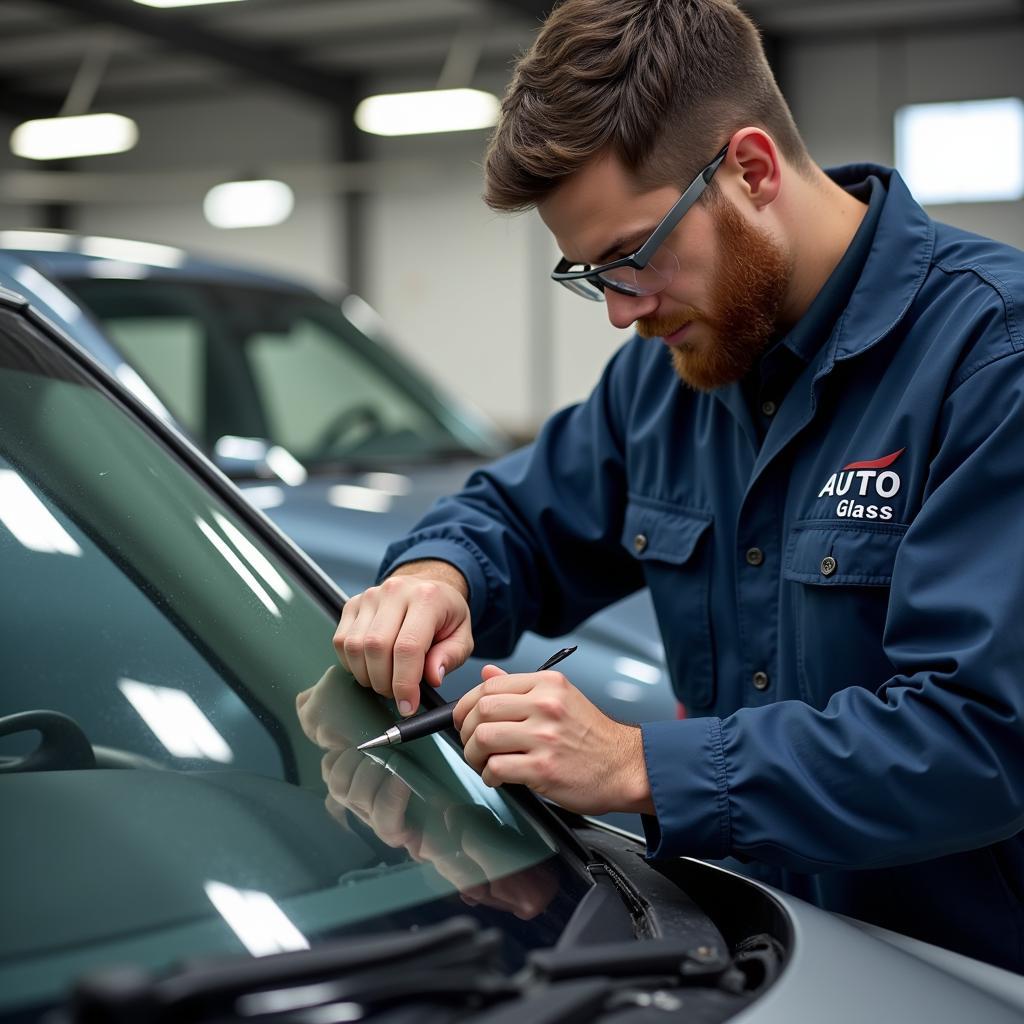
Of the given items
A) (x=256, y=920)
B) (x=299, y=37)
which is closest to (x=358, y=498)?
(x=256, y=920)

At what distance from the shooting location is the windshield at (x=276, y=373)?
11.6 feet

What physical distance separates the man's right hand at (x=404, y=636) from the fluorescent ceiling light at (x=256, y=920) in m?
0.38

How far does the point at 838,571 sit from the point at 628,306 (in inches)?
15.7

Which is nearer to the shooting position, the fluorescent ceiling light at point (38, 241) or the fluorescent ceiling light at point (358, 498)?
the fluorescent ceiling light at point (358, 498)

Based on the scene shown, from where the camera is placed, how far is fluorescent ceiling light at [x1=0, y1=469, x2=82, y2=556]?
4.59 ft

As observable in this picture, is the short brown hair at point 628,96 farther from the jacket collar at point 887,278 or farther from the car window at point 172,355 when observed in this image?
the car window at point 172,355

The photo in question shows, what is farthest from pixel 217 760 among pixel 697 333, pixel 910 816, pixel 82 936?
pixel 697 333

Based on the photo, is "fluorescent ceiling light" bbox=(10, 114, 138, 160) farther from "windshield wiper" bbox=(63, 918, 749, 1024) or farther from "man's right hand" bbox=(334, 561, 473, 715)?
"windshield wiper" bbox=(63, 918, 749, 1024)

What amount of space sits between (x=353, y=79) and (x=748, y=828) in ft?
44.0

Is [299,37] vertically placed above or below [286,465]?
above

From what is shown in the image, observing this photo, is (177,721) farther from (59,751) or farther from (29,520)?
(29,520)

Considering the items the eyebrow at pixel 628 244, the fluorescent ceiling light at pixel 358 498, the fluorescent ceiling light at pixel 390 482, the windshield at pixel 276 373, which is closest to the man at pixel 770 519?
the eyebrow at pixel 628 244

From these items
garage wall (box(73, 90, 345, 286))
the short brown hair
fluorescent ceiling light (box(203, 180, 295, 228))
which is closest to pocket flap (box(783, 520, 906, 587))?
the short brown hair

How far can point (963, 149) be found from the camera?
37.0 ft
